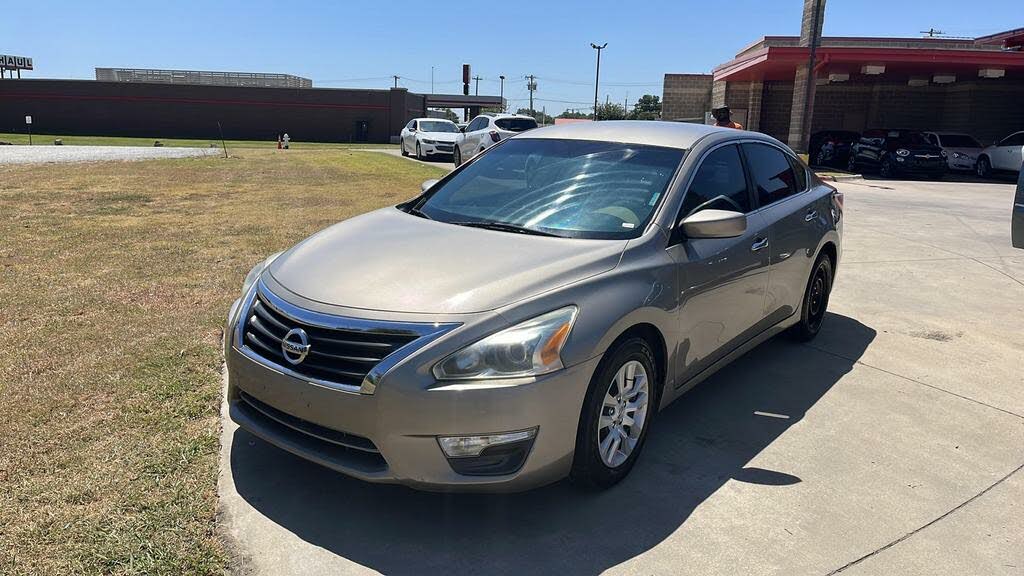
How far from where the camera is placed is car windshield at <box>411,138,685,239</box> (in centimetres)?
379

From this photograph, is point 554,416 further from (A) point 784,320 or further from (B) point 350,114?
(B) point 350,114

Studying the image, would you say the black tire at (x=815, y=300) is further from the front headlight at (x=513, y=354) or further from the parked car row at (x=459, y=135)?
the parked car row at (x=459, y=135)

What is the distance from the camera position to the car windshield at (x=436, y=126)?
26177mm

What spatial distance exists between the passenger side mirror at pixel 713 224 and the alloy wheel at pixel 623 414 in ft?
2.51

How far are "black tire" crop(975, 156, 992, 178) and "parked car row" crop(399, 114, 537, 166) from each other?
14.9 metres

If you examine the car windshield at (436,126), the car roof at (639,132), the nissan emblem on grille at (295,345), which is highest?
the car windshield at (436,126)

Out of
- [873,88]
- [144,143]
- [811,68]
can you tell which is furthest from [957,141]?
[144,143]

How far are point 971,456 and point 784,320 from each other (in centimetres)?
149

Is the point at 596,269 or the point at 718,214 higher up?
the point at 718,214

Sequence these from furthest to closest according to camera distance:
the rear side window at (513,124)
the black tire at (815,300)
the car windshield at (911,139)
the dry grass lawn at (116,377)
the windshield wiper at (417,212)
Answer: the car windshield at (911,139), the rear side window at (513,124), the black tire at (815,300), the windshield wiper at (417,212), the dry grass lawn at (116,377)

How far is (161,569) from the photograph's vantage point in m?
2.71

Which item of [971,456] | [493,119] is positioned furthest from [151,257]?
[493,119]

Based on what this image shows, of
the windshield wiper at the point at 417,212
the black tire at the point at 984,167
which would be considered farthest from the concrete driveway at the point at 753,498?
the black tire at the point at 984,167

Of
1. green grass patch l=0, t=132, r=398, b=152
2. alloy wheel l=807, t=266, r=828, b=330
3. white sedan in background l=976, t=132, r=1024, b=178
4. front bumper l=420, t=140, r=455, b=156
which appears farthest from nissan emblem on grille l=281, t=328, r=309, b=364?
green grass patch l=0, t=132, r=398, b=152
